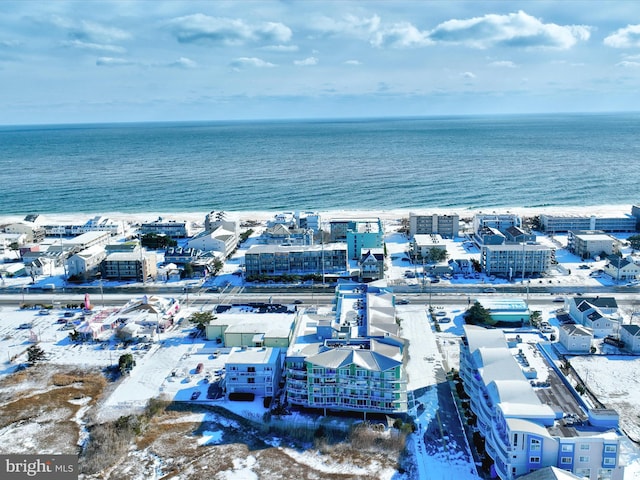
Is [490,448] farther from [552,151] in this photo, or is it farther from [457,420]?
[552,151]

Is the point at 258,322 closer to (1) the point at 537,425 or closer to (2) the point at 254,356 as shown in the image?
(2) the point at 254,356

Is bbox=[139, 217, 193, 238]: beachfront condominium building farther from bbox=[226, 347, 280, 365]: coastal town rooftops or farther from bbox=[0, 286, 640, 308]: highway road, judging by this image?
bbox=[226, 347, 280, 365]: coastal town rooftops

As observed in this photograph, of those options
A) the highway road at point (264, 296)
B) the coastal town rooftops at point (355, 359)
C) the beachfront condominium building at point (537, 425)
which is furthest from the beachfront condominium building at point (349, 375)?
the highway road at point (264, 296)

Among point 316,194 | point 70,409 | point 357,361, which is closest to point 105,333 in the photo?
point 70,409

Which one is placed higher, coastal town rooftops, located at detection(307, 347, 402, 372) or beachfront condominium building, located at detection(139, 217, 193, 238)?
beachfront condominium building, located at detection(139, 217, 193, 238)

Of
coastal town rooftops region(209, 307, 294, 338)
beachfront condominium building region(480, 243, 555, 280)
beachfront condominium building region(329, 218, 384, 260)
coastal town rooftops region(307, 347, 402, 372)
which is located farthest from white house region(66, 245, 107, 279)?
beachfront condominium building region(480, 243, 555, 280)

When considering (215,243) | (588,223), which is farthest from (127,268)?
(588,223)
